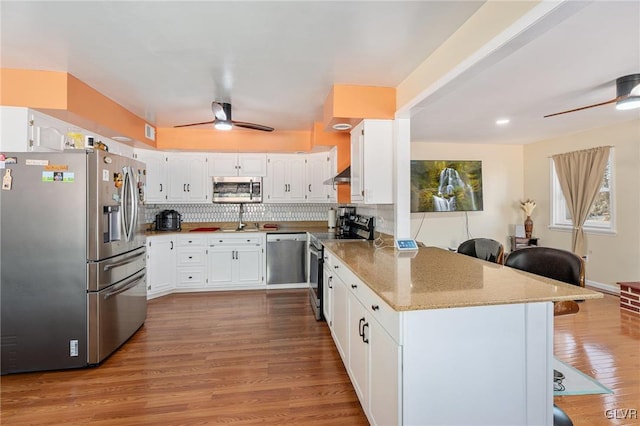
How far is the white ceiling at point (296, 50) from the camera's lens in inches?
72.1

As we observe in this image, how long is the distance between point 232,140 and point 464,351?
4.41 m

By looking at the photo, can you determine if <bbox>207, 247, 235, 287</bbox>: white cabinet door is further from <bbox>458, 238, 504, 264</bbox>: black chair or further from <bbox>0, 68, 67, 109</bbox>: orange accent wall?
<bbox>458, 238, 504, 264</bbox>: black chair

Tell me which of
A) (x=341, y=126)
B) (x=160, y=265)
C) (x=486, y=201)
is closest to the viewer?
(x=341, y=126)

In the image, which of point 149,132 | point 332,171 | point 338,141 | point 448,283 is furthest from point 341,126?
point 149,132

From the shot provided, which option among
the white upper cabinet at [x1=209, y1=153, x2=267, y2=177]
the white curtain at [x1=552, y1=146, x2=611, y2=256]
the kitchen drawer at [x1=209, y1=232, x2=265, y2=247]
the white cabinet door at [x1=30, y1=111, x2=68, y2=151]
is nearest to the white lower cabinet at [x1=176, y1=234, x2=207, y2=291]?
the kitchen drawer at [x1=209, y1=232, x2=265, y2=247]

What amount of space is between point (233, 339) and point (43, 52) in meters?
2.89

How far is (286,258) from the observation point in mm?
4773

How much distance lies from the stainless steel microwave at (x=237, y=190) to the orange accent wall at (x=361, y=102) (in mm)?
2438

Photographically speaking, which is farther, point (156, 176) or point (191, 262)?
point (156, 176)

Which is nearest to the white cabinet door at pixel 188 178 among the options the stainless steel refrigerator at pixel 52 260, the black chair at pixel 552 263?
the stainless steel refrigerator at pixel 52 260

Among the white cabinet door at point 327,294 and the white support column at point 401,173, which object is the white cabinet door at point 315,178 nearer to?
the white cabinet door at point 327,294

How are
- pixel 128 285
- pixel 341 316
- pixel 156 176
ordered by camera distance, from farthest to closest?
pixel 156 176
pixel 128 285
pixel 341 316

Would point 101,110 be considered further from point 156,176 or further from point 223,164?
point 223,164

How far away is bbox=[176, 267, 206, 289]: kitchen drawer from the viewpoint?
15.1 ft
